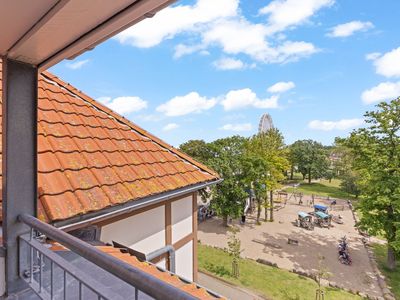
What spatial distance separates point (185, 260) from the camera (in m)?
5.19

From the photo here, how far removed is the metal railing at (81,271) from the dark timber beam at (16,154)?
0.08 metres

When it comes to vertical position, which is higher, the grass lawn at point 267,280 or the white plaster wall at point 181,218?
the white plaster wall at point 181,218

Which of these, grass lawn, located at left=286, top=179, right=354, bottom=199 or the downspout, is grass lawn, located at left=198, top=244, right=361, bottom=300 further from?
grass lawn, located at left=286, top=179, right=354, bottom=199

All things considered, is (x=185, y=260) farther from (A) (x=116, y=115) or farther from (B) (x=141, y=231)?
(A) (x=116, y=115)

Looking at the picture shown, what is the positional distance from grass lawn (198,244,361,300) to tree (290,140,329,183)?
3535cm

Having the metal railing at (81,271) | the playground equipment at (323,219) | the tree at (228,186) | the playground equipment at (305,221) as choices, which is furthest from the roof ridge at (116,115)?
the playground equipment at (323,219)

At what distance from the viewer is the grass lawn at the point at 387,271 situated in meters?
12.6

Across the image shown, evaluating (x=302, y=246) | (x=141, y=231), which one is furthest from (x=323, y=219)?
(x=141, y=231)

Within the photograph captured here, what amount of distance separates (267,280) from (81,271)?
41.3ft

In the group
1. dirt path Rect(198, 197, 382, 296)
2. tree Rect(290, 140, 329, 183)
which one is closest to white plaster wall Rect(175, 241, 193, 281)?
dirt path Rect(198, 197, 382, 296)

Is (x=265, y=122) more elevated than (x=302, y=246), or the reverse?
(x=265, y=122)

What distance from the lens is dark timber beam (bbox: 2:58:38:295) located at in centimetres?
186

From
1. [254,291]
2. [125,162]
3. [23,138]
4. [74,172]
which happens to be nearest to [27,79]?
[23,138]

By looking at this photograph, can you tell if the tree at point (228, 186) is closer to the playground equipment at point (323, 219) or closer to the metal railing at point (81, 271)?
the playground equipment at point (323, 219)
